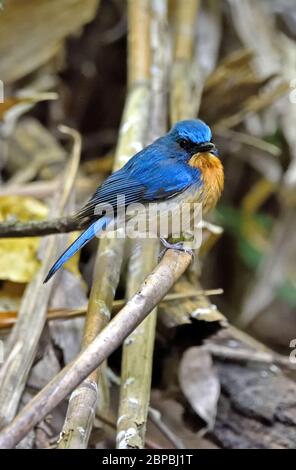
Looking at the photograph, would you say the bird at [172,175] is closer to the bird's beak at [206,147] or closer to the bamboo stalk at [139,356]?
the bird's beak at [206,147]

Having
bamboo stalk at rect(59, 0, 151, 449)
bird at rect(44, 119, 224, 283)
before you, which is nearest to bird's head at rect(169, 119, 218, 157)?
bird at rect(44, 119, 224, 283)

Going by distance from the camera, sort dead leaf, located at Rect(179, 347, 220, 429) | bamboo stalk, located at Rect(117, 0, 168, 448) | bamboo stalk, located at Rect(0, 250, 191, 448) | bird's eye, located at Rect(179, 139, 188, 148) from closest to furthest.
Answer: bamboo stalk, located at Rect(0, 250, 191, 448)
bamboo stalk, located at Rect(117, 0, 168, 448)
dead leaf, located at Rect(179, 347, 220, 429)
bird's eye, located at Rect(179, 139, 188, 148)

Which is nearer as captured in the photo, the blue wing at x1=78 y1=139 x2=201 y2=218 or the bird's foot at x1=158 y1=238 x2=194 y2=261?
the bird's foot at x1=158 y1=238 x2=194 y2=261

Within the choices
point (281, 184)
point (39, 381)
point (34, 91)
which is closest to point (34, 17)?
point (34, 91)

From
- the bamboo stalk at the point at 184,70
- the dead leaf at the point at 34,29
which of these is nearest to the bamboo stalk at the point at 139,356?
the bamboo stalk at the point at 184,70

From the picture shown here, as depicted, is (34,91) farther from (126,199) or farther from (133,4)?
(126,199)

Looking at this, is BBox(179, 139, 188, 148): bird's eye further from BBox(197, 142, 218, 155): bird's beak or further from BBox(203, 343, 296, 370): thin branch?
BBox(203, 343, 296, 370): thin branch

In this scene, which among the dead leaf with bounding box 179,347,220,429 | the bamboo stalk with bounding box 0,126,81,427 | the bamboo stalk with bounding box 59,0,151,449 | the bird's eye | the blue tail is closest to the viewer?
the bamboo stalk with bounding box 59,0,151,449

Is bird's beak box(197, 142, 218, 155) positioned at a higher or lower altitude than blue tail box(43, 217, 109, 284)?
higher
